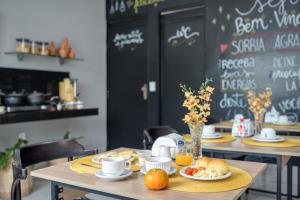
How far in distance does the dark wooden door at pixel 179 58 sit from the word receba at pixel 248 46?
46 centimetres

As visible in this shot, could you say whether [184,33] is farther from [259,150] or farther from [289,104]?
[259,150]

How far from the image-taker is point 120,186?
116 centimetres

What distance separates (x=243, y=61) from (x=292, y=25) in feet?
2.00

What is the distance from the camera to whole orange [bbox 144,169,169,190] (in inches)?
43.5

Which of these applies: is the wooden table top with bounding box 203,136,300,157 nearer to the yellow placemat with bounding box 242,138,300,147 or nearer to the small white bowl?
the yellow placemat with bounding box 242,138,300,147

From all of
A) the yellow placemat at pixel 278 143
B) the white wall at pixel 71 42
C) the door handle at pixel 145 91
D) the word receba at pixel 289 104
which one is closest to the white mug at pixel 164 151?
the yellow placemat at pixel 278 143

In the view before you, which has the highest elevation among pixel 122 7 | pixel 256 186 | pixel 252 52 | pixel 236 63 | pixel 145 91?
pixel 122 7

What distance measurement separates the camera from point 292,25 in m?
3.31

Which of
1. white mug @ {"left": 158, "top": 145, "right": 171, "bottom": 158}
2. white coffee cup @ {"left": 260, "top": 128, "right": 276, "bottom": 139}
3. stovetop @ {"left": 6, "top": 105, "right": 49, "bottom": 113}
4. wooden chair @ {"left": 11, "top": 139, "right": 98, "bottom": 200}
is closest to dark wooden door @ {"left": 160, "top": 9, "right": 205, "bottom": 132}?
stovetop @ {"left": 6, "top": 105, "right": 49, "bottom": 113}

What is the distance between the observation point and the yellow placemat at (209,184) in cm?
112

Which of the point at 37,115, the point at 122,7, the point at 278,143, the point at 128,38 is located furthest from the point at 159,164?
the point at 122,7

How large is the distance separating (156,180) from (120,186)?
14 centimetres

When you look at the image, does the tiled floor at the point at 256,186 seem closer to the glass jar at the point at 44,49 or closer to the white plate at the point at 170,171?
the glass jar at the point at 44,49

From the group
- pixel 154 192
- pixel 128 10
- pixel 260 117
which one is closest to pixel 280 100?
pixel 260 117
